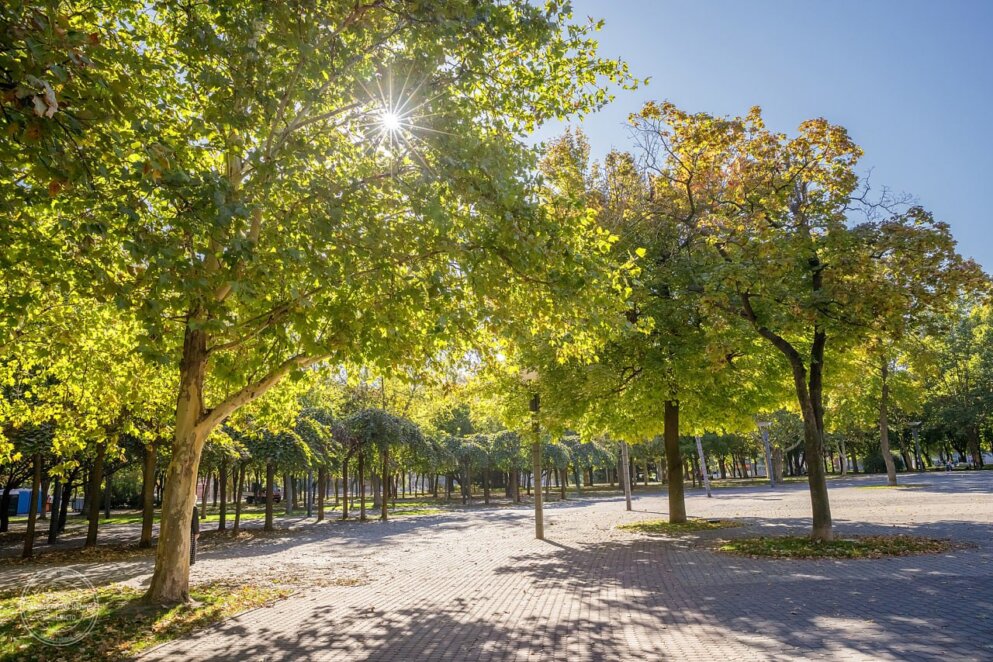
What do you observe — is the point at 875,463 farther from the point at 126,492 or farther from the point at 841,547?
the point at 126,492

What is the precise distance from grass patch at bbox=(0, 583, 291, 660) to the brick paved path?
521 millimetres

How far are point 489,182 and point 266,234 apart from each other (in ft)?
11.0

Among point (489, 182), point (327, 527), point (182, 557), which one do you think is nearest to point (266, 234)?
point (489, 182)

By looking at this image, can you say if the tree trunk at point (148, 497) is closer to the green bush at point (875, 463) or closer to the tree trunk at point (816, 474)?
the tree trunk at point (816, 474)

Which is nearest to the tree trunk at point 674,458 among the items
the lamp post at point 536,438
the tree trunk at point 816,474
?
the lamp post at point 536,438

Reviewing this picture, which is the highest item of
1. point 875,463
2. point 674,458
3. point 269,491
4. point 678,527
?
point 674,458

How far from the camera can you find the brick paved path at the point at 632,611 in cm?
580

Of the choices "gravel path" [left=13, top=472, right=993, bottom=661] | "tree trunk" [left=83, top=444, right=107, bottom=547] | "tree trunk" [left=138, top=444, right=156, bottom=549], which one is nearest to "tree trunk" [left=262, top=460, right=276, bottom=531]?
"tree trunk" [left=138, top=444, right=156, bottom=549]

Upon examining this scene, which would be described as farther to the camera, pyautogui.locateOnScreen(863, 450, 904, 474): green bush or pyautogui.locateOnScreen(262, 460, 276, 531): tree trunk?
pyautogui.locateOnScreen(863, 450, 904, 474): green bush

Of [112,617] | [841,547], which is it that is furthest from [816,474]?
[112,617]

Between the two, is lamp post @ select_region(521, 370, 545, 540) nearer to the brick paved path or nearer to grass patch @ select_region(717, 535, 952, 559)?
the brick paved path

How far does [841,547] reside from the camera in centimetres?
1157

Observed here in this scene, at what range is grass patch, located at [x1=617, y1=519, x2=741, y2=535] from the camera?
17.1 metres

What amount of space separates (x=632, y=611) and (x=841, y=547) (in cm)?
649
